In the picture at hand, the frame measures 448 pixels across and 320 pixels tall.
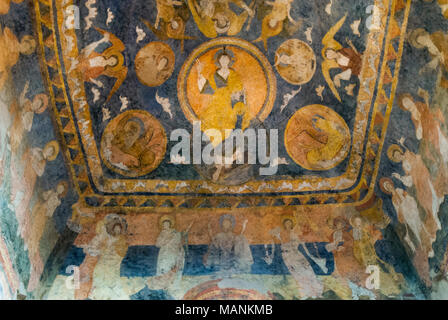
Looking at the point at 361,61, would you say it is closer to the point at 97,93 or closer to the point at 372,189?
the point at 372,189

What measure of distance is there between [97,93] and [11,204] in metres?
2.39

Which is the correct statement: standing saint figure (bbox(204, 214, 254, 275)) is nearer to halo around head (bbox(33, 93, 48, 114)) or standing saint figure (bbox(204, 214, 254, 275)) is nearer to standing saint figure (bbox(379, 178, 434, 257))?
standing saint figure (bbox(379, 178, 434, 257))

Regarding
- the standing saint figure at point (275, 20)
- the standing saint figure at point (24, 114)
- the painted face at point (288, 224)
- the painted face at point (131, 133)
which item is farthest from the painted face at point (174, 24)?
the painted face at point (288, 224)

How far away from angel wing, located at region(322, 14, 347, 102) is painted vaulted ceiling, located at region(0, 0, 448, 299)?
0.08 ft

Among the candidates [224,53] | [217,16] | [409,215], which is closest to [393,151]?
[409,215]

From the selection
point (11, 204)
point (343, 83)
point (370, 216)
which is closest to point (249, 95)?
point (343, 83)

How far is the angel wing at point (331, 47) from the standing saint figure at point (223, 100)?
153 centimetres

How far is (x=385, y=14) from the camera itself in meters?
8.27

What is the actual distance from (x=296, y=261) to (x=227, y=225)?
137 cm

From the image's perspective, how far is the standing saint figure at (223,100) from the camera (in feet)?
32.2

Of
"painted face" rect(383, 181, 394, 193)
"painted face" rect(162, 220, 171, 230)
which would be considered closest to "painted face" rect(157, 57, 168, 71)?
"painted face" rect(162, 220, 171, 230)

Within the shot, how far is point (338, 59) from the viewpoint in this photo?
9.13 meters

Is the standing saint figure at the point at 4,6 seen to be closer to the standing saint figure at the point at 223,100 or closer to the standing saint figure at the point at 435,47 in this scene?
the standing saint figure at the point at 223,100

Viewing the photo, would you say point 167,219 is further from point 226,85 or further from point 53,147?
point 226,85
